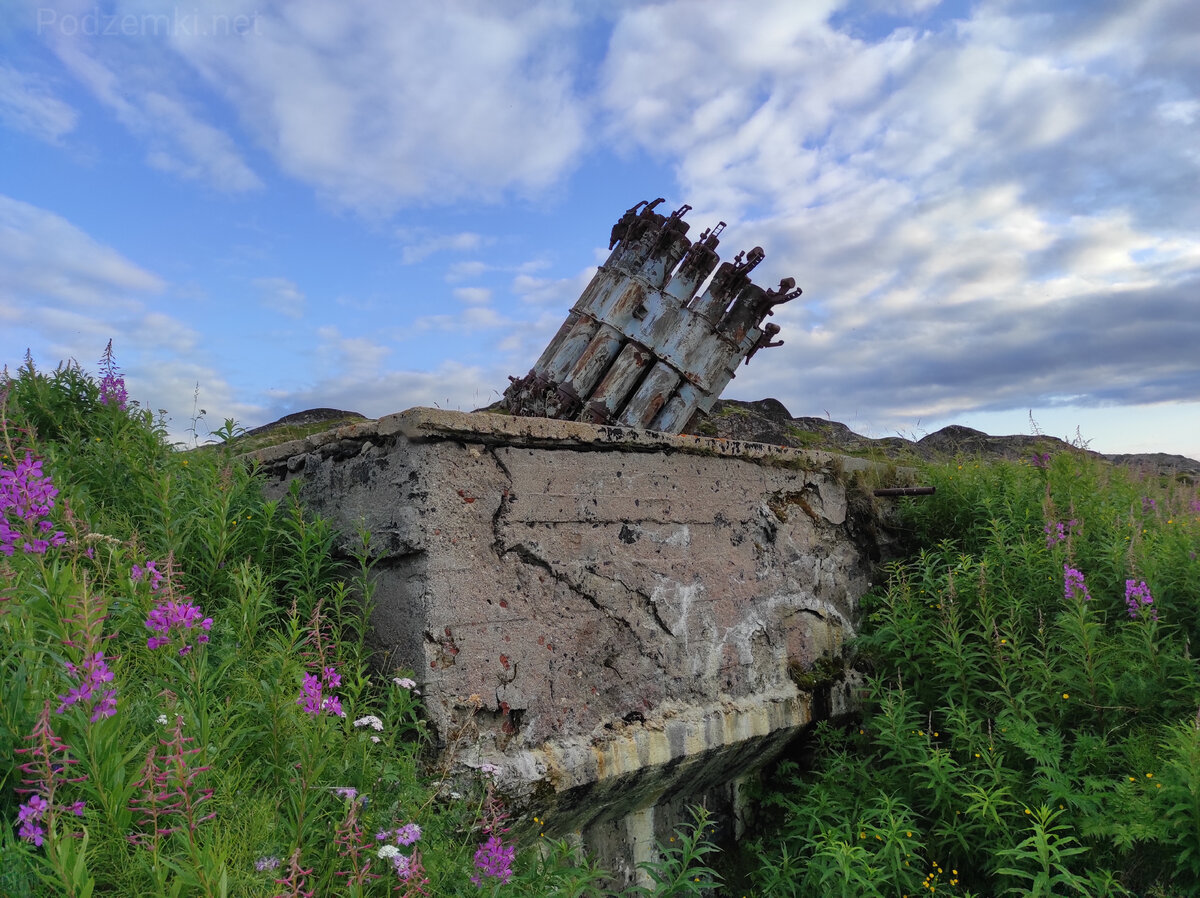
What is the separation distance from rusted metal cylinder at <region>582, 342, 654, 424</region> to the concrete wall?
45.5 inches

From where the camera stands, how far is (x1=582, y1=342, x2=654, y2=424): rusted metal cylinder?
515cm

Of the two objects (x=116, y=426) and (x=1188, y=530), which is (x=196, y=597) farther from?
(x=1188, y=530)

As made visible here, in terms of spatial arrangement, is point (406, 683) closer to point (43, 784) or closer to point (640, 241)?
point (43, 784)

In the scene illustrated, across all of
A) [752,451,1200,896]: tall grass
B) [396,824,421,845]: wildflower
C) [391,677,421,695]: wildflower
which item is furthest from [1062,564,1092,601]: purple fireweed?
[396,824,421,845]: wildflower

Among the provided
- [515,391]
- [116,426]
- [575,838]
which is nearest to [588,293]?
[515,391]

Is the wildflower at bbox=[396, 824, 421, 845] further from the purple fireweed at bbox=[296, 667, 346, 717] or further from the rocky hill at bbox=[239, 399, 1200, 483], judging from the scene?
the rocky hill at bbox=[239, 399, 1200, 483]

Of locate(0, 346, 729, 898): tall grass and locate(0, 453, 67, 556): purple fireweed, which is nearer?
locate(0, 346, 729, 898): tall grass

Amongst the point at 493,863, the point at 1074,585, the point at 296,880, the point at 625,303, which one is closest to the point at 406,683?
the point at 493,863

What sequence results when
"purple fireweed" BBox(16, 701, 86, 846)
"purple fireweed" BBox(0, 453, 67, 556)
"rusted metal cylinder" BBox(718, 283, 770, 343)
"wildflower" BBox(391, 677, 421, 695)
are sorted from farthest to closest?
"rusted metal cylinder" BBox(718, 283, 770, 343)
"wildflower" BBox(391, 677, 421, 695)
"purple fireweed" BBox(0, 453, 67, 556)
"purple fireweed" BBox(16, 701, 86, 846)

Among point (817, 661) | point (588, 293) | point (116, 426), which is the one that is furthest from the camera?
point (588, 293)

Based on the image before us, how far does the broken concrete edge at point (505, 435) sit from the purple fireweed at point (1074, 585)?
5.28ft

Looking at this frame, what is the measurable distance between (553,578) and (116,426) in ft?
→ 8.54

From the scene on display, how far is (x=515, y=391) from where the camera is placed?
5.36 m

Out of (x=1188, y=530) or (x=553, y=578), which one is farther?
(x=1188, y=530)
